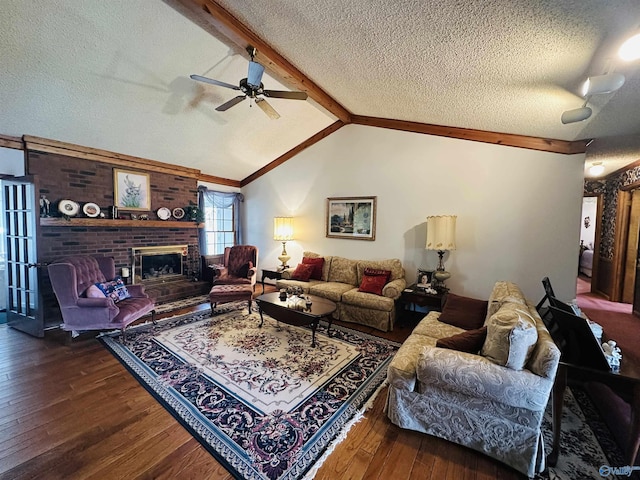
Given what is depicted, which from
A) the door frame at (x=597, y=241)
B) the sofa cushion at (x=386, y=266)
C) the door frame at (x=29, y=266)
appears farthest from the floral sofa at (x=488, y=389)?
the door frame at (x=597, y=241)

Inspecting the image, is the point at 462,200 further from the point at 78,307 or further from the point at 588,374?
the point at 78,307

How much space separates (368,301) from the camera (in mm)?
3682

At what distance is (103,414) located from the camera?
6.57 feet

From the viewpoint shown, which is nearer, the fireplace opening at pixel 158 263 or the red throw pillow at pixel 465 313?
the red throw pillow at pixel 465 313

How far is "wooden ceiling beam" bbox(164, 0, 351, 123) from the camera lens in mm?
2246

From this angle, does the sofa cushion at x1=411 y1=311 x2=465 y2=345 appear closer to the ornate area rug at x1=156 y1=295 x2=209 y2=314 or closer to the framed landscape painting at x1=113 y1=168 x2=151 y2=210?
the ornate area rug at x1=156 y1=295 x2=209 y2=314

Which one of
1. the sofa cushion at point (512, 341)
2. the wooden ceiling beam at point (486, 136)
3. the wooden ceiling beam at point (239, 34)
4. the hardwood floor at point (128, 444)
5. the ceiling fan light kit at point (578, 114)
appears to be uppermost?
the wooden ceiling beam at point (239, 34)

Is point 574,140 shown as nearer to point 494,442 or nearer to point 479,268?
point 479,268

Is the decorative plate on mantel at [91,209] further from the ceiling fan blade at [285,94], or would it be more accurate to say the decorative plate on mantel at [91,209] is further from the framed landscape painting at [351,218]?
the framed landscape painting at [351,218]

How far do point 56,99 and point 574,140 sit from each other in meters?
6.17

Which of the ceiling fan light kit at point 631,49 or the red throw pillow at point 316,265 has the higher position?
the ceiling fan light kit at point 631,49

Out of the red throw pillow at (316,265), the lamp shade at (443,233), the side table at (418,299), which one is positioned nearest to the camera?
the side table at (418,299)

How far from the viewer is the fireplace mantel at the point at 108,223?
3.64 meters

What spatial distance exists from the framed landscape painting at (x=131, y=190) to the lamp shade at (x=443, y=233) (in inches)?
195
